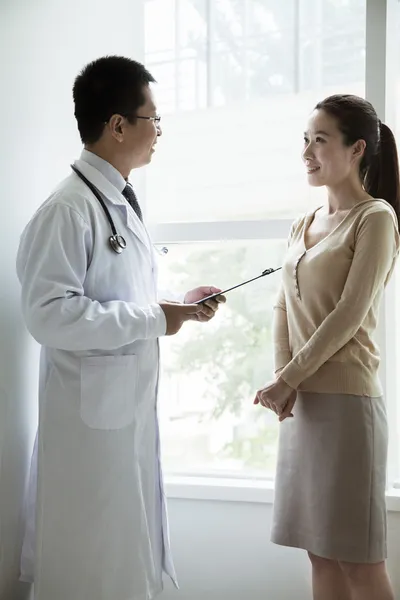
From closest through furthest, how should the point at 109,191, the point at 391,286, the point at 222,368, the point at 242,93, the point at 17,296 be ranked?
the point at 109,191
the point at 17,296
the point at 391,286
the point at 242,93
the point at 222,368

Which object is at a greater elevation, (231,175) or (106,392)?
(231,175)

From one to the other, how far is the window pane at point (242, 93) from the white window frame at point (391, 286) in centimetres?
5

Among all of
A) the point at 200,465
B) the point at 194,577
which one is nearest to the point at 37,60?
the point at 200,465

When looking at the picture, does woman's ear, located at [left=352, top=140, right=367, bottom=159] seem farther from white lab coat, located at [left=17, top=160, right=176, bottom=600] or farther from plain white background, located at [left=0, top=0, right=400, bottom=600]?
white lab coat, located at [left=17, top=160, right=176, bottom=600]

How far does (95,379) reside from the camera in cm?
163

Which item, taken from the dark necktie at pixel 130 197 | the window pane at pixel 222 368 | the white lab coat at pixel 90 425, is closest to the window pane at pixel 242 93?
the window pane at pixel 222 368

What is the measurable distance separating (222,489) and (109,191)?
101 centimetres

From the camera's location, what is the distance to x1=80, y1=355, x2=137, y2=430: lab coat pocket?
1626mm

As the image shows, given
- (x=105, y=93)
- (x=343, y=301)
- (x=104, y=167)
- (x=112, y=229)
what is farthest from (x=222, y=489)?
(x=105, y=93)

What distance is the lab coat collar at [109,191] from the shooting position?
1.73m

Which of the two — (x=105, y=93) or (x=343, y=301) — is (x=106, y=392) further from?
(x=105, y=93)

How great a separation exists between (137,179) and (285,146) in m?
0.52

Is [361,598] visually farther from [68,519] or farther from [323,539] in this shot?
[68,519]

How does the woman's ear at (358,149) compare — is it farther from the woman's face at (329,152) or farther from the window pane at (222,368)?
the window pane at (222,368)
